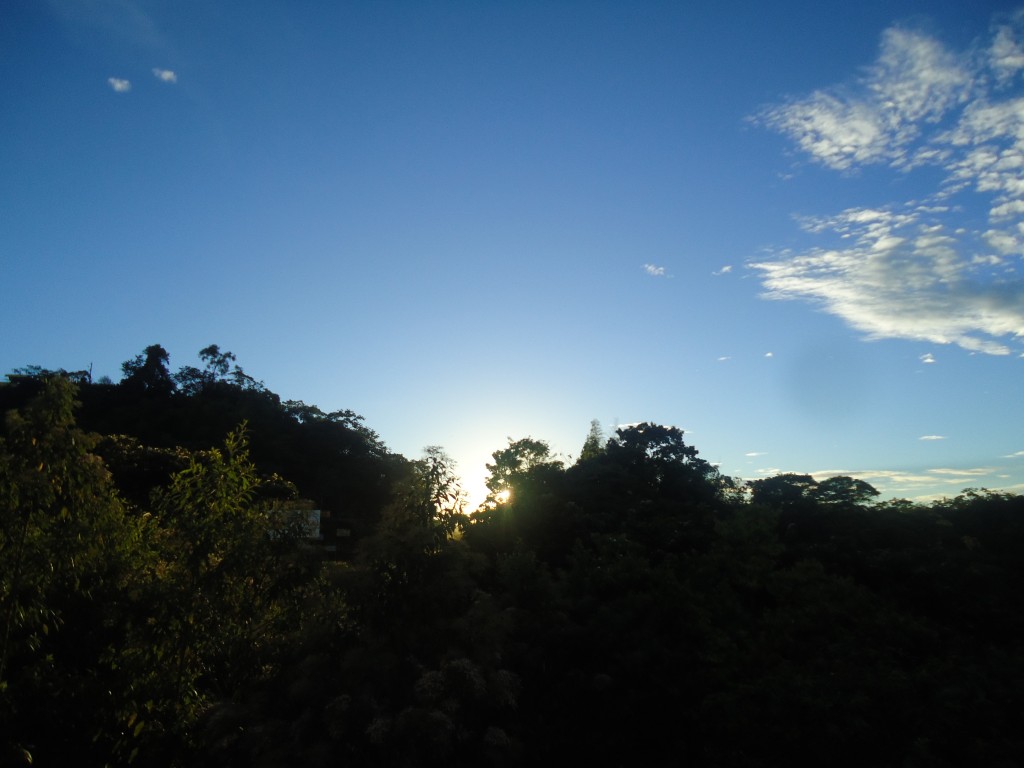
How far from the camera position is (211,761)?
21.3 feet

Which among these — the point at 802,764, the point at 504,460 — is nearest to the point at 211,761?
the point at 802,764

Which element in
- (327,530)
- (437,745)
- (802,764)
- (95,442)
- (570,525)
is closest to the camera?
(437,745)

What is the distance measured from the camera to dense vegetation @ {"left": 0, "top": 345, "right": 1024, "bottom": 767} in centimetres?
627

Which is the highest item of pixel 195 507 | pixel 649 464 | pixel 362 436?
pixel 362 436

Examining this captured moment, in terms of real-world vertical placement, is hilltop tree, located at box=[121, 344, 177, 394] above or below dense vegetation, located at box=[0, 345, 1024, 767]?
above

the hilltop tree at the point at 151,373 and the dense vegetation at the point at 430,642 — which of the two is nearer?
the dense vegetation at the point at 430,642

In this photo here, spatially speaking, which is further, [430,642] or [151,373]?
[151,373]

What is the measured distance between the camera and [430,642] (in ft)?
22.4

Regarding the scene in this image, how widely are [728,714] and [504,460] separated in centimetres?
2238

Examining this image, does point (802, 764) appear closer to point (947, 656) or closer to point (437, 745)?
point (947, 656)

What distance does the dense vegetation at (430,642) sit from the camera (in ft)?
20.6

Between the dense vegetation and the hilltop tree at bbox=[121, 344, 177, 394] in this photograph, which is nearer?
the dense vegetation

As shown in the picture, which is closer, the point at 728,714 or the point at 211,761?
the point at 211,761

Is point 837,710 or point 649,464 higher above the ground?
point 649,464
